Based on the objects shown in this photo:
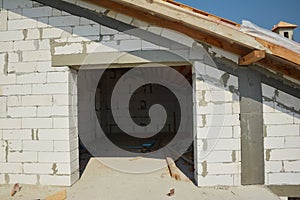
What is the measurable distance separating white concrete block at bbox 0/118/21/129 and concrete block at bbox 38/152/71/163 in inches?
24.1

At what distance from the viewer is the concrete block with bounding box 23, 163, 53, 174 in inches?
149

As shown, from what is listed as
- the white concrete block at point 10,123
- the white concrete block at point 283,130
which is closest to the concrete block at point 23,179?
the white concrete block at point 10,123

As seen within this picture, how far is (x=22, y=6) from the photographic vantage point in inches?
153

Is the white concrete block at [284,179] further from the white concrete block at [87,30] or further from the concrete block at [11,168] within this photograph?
the concrete block at [11,168]

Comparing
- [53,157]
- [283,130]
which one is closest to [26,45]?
[53,157]

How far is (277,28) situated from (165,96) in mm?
5240

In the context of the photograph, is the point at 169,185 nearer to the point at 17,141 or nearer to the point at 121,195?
the point at 121,195

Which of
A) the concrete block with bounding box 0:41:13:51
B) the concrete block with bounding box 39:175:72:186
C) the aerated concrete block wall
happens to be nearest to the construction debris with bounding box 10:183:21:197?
the concrete block with bounding box 39:175:72:186

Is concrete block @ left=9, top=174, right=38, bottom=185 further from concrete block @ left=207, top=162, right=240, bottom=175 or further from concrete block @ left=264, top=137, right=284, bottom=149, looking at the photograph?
concrete block @ left=264, top=137, right=284, bottom=149

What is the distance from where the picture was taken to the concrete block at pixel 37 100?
12.4 ft

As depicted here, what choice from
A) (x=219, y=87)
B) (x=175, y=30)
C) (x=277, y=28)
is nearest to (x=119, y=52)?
(x=175, y=30)

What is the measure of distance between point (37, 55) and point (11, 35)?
59 cm

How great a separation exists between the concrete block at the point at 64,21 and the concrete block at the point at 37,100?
3.95 feet

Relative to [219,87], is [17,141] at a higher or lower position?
lower
